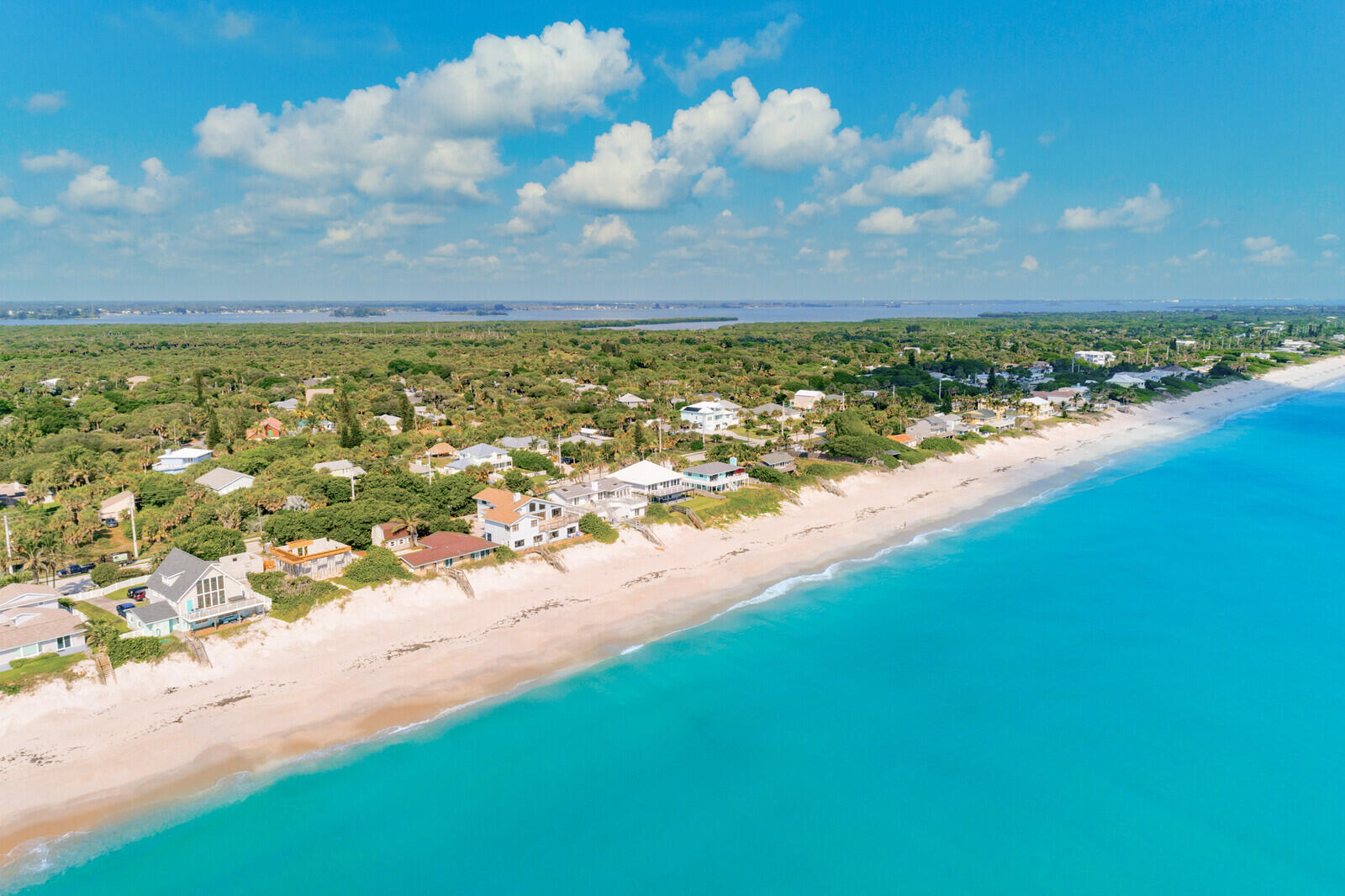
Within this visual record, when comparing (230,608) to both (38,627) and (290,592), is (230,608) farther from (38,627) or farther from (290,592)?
(38,627)

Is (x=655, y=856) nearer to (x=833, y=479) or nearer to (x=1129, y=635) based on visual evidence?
(x=1129, y=635)

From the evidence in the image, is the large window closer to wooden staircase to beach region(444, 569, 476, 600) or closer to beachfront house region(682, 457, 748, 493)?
wooden staircase to beach region(444, 569, 476, 600)

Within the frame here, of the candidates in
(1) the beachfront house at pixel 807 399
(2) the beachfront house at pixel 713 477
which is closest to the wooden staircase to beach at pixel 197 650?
(2) the beachfront house at pixel 713 477

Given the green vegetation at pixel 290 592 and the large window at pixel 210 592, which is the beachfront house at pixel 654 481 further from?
the large window at pixel 210 592

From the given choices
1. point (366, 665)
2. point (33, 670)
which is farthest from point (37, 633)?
point (366, 665)

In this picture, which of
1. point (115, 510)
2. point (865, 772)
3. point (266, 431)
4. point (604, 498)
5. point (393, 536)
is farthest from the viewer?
point (266, 431)

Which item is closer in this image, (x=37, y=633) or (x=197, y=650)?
(x=37, y=633)
